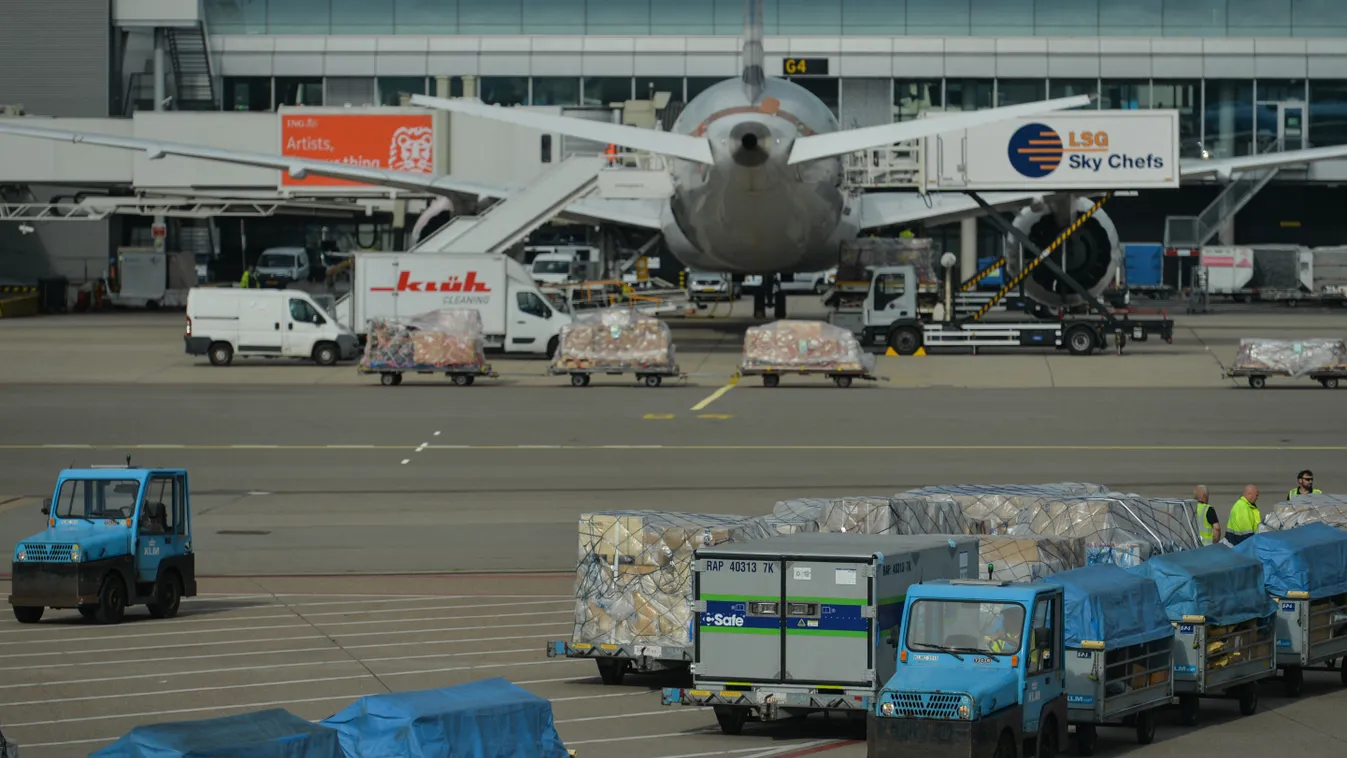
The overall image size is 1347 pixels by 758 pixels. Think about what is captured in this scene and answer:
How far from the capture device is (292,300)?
159 feet

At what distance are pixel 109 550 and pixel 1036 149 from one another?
34.4 metres

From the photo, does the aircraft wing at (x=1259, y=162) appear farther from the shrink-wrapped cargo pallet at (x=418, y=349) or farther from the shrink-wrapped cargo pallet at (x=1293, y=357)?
the shrink-wrapped cargo pallet at (x=418, y=349)

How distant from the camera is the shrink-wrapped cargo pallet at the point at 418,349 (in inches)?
1753

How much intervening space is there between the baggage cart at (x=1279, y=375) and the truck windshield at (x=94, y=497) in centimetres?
3069

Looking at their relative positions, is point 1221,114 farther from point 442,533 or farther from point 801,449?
point 442,533

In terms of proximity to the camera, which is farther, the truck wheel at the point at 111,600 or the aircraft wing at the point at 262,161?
the aircraft wing at the point at 262,161

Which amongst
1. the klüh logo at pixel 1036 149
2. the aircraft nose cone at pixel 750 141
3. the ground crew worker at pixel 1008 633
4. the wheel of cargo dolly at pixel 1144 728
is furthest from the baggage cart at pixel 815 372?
the ground crew worker at pixel 1008 633

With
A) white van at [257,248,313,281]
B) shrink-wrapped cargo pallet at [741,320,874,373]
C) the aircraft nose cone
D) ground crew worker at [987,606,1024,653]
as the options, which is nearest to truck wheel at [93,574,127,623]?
ground crew worker at [987,606,1024,653]

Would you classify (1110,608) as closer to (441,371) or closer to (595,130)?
(595,130)

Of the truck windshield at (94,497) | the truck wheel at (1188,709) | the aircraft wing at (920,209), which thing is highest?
the aircraft wing at (920,209)

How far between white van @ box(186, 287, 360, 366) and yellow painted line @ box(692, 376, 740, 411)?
1095 centimetres

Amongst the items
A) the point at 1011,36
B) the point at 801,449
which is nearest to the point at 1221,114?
the point at 1011,36

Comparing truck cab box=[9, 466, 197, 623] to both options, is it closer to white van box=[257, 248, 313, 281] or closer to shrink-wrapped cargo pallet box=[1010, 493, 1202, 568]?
shrink-wrapped cargo pallet box=[1010, 493, 1202, 568]

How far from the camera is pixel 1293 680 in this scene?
1733 centimetres
